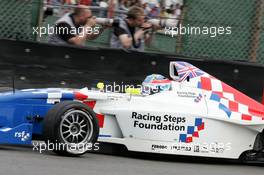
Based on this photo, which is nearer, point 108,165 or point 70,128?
point 108,165

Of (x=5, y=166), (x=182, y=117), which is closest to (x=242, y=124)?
(x=182, y=117)

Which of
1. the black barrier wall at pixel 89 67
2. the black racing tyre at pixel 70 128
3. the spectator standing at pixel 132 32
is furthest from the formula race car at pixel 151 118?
the black barrier wall at pixel 89 67

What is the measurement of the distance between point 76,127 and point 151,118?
912mm

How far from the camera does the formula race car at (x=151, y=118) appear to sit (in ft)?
24.8

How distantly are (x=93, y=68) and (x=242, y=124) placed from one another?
3530 mm

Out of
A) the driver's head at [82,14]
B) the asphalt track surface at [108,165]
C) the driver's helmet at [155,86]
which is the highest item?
the driver's head at [82,14]

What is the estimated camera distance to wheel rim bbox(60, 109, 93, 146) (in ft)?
24.8

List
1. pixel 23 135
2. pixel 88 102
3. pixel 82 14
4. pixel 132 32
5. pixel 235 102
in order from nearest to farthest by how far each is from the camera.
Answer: pixel 23 135, pixel 88 102, pixel 235 102, pixel 82 14, pixel 132 32

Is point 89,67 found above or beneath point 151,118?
above

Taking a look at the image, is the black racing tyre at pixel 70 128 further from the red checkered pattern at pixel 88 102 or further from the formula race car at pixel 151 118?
the red checkered pattern at pixel 88 102

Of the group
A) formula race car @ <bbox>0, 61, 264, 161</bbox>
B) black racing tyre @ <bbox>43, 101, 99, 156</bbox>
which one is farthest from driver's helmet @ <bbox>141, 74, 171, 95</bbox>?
black racing tyre @ <bbox>43, 101, 99, 156</bbox>

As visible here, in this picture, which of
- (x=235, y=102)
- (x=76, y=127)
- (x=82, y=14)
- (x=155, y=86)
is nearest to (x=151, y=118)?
(x=155, y=86)

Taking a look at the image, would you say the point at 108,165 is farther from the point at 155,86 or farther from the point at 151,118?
the point at 155,86

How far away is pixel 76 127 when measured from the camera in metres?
7.68
